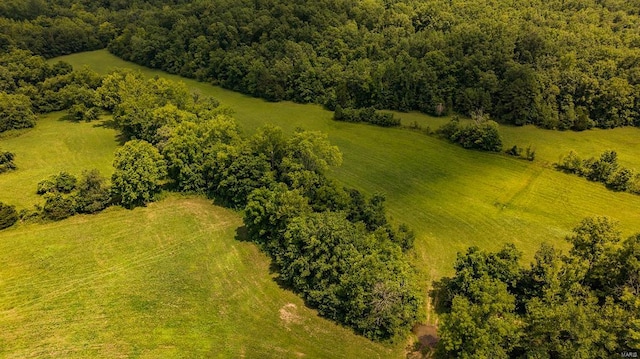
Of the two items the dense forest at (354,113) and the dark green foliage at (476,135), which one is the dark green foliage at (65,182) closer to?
the dense forest at (354,113)

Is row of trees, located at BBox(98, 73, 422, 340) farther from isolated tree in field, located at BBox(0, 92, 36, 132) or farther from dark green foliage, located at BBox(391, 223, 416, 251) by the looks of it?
isolated tree in field, located at BBox(0, 92, 36, 132)

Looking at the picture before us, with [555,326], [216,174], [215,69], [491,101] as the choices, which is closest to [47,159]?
[216,174]

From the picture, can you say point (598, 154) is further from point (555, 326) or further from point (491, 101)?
point (555, 326)

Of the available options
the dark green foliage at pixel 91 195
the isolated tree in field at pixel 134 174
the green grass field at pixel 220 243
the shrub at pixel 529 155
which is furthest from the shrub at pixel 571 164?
the dark green foliage at pixel 91 195

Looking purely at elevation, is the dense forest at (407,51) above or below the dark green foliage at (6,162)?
above

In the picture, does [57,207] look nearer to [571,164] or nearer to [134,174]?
[134,174]

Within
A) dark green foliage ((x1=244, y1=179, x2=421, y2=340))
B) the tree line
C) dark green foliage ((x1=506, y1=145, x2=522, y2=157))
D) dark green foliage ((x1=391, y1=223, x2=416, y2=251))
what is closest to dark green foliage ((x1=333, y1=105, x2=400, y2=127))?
dark green foliage ((x1=506, y1=145, x2=522, y2=157))
